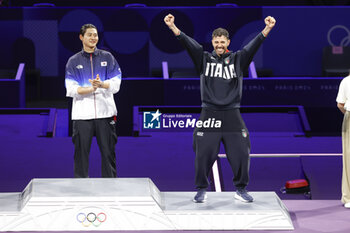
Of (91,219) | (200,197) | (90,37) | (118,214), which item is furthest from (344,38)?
(91,219)

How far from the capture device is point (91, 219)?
15.4 ft

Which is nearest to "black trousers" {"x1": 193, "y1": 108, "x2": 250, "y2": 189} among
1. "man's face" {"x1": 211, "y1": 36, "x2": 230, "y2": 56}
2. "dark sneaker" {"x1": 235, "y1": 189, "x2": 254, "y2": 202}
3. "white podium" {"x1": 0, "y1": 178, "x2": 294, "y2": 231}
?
"dark sneaker" {"x1": 235, "y1": 189, "x2": 254, "y2": 202}

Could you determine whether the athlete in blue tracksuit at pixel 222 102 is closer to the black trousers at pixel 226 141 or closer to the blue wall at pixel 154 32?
the black trousers at pixel 226 141

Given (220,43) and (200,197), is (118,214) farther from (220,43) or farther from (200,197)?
(220,43)

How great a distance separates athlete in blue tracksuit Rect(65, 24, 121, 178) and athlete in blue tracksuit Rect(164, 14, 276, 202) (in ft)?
2.74

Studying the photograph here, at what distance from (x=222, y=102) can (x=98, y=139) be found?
4.09 feet

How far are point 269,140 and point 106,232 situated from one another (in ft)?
13.7

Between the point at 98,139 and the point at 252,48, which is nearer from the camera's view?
the point at 252,48

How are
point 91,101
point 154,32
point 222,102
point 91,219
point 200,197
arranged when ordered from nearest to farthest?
1. point 91,219
2. point 222,102
3. point 200,197
4. point 91,101
5. point 154,32

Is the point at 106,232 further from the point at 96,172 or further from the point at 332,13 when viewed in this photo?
the point at 332,13

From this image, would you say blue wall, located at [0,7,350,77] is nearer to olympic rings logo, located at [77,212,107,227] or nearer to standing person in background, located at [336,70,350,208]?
standing person in background, located at [336,70,350,208]

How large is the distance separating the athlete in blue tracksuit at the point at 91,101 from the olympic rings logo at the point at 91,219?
2.80ft

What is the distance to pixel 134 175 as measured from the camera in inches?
266

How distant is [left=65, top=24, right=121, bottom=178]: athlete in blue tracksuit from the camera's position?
546 cm
